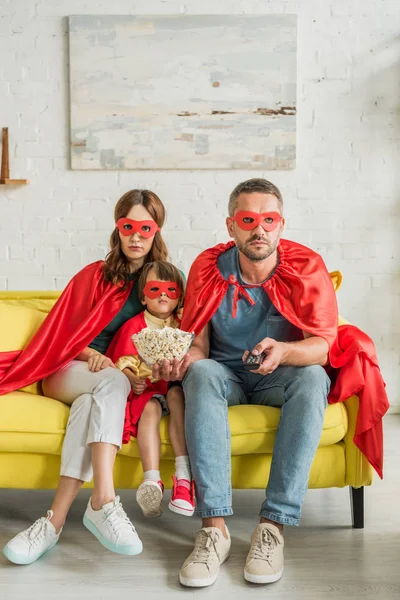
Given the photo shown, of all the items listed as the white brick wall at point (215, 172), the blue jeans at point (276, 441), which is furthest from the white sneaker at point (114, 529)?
the white brick wall at point (215, 172)

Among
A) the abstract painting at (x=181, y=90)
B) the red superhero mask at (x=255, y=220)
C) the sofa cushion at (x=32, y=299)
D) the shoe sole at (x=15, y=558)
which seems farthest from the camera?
the abstract painting at (x=181, y=90)

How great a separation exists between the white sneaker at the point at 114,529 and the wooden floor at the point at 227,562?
0.09 metres

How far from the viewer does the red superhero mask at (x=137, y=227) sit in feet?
9.43

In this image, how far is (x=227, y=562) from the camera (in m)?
2.38

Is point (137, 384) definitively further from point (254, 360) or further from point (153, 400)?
point (254, 360)

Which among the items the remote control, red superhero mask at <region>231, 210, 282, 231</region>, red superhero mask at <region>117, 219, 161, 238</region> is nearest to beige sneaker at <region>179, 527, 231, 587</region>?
the remote control

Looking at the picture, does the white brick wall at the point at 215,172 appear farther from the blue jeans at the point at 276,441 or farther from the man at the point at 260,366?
the blue jeans at the point at 276,441

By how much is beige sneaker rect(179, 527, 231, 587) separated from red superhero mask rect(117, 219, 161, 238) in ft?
3.56

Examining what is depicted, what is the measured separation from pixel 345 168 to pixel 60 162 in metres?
1.53

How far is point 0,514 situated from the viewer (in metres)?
2.78

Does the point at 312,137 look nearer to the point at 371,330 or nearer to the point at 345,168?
the point at 345,168

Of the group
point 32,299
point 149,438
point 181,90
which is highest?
point 181,90

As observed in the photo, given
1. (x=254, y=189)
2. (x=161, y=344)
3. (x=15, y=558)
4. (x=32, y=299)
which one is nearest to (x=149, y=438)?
(x=161, y=344)

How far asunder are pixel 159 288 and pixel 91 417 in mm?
542
